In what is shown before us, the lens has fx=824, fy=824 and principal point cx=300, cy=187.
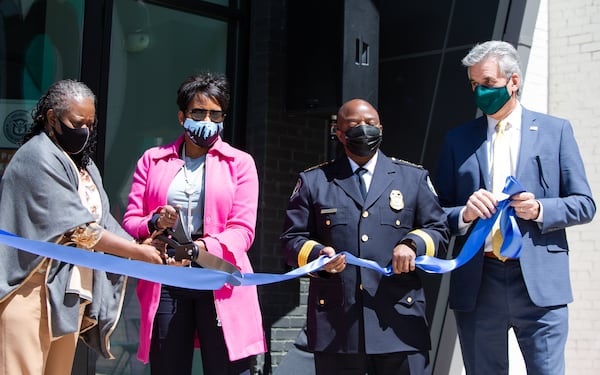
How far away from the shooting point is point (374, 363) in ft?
12.3

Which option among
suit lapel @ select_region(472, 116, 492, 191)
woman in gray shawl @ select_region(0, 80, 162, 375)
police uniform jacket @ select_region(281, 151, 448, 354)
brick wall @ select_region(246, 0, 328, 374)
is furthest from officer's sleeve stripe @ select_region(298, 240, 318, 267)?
brick wall @ select_region(246, 0, 328, 374)

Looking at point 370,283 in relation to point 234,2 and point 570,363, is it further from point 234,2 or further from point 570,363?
point 234,2

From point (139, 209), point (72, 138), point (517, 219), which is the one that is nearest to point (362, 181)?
point (517, 219)

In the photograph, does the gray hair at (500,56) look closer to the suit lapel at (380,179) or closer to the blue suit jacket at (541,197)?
the blue suit jacket at (541,197)

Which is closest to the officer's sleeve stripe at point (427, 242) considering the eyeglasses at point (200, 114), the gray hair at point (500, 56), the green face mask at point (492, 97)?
the green face mask at point (492, 97)

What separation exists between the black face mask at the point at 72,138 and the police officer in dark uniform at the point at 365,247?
1009mm

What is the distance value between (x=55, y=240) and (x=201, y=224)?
747mm

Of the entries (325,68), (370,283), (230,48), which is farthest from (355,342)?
(230,48)

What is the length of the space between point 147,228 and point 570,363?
13.2 feet

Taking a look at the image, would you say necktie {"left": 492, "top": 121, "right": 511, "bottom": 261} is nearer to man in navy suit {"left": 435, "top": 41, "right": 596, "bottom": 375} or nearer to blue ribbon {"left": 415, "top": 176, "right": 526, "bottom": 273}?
man in navy suit {"left": 435, "top": 41, "right": 596, "bottom": 375}

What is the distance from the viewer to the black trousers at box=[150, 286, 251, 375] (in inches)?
148

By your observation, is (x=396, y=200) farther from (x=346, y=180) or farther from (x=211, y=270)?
(x=211, y=270)

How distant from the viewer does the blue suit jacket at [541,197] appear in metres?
3.75

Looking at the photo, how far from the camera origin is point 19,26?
5.88 metres
